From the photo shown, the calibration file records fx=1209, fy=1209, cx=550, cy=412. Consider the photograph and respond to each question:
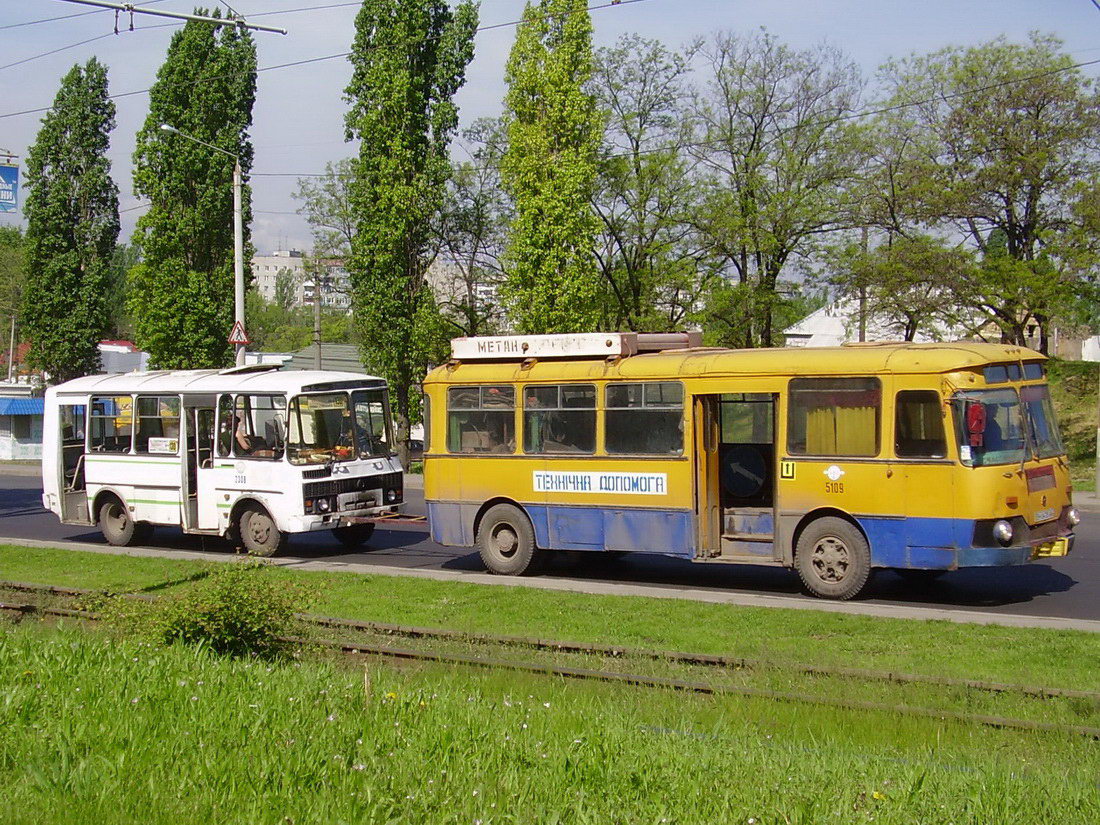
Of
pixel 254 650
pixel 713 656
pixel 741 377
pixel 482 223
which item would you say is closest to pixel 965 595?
pixel 741 377

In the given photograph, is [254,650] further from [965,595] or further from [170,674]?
[965,595]

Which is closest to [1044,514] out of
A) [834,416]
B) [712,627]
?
[834,416]

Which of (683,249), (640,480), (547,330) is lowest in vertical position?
(640,480)

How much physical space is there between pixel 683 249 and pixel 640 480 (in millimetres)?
21679

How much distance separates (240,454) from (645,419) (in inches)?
287

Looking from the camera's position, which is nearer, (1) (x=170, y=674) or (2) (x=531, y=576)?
(1) (x=170, y=674)

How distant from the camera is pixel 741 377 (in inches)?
577

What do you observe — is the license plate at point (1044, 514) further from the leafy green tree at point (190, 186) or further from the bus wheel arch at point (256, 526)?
the leafy green tree at point (190, 186)

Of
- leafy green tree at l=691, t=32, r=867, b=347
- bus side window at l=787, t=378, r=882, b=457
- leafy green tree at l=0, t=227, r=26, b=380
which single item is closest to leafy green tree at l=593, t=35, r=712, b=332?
leafy green tree at l=691, t=32, r=867, b=347

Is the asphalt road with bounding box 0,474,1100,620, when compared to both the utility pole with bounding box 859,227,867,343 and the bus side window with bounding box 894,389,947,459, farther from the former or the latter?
the utility pole with bounding box 859,227,867,343

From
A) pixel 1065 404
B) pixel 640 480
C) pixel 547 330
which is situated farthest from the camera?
pixel 1065 404

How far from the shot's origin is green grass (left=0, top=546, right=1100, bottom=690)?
10.4m

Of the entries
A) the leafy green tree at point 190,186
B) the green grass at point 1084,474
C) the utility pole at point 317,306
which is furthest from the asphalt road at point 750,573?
the utility pole at point 317,306

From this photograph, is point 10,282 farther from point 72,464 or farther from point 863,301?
point 863,301
